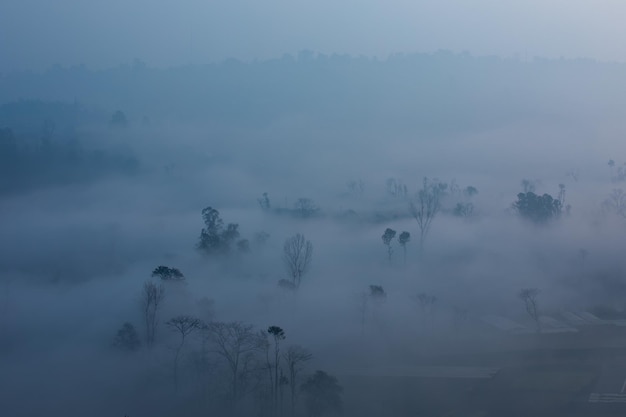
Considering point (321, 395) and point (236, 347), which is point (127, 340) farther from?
point (321, 395)

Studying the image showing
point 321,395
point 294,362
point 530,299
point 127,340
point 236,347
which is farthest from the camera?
point 530,299

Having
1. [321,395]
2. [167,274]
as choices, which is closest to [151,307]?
[167,274]

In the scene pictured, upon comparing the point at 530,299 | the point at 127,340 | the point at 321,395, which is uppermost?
the point at 530,299

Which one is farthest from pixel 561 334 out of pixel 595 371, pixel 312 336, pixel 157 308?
pixel 157 308

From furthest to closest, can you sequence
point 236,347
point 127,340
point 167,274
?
point 167,274
point 127,340
point 236,347

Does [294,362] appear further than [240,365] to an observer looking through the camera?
No

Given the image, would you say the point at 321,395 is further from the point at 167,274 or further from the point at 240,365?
the point at 167,274

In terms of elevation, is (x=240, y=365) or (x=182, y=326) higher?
(x=182, y=326)
